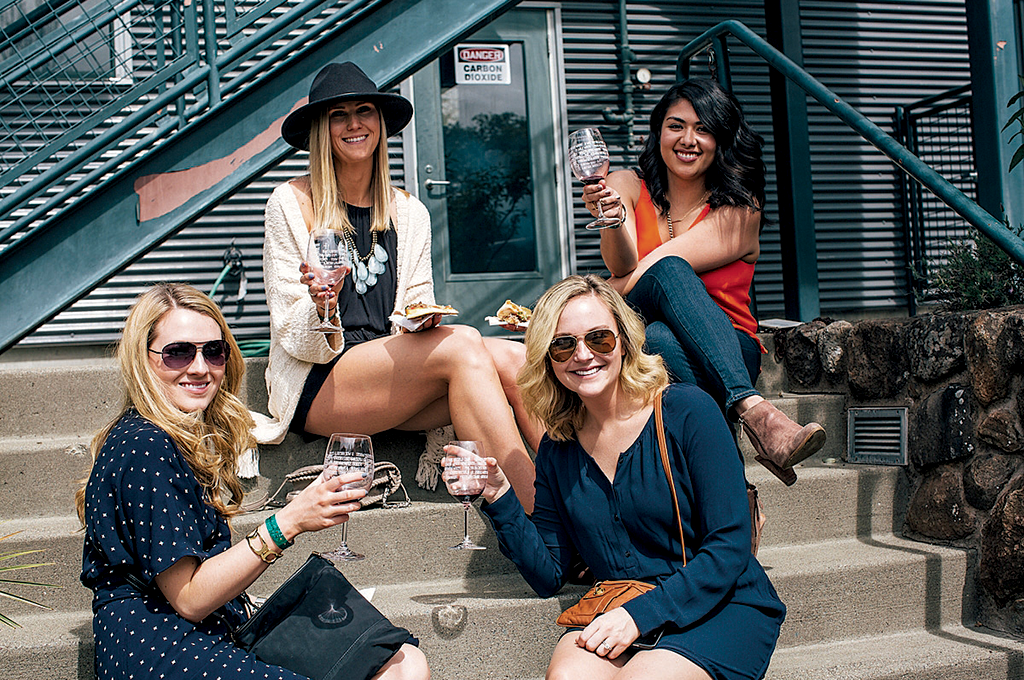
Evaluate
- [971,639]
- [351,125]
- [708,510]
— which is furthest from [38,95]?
[971,639]

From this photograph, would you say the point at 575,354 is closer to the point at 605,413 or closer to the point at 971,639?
the point at 605,413

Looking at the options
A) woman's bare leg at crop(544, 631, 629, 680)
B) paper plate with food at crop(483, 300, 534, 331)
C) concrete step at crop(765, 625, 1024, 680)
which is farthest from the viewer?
paper plate with food at crop(483, 300, 534, 331)

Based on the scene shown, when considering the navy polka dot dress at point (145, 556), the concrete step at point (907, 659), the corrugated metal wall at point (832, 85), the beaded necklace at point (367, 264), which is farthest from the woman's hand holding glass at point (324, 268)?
the corrugated metal wall at point (832, 85)

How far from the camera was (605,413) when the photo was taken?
7.49 feet

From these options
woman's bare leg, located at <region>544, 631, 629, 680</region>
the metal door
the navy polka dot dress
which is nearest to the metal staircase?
the navy polka dot dress

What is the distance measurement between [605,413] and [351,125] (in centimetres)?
147

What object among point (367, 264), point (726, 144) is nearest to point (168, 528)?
point (367, 264)

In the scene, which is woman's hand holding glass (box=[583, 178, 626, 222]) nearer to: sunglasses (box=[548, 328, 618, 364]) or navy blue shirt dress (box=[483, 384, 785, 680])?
sunglasses (box=[548, 328, 618, 364])

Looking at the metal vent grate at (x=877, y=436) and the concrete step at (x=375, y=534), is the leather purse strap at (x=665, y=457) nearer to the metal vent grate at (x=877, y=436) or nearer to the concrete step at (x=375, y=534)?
the concrete step at (x=375, y=534)

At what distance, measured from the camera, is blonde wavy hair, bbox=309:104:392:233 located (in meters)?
3.04

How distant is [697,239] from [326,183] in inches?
51.8

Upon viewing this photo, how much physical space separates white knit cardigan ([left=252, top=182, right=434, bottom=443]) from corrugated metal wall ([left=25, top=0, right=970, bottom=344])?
3039 millimetres

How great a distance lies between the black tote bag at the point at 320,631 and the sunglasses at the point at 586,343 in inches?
29.7

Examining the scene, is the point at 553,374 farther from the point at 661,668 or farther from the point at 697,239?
the point at 697,239
